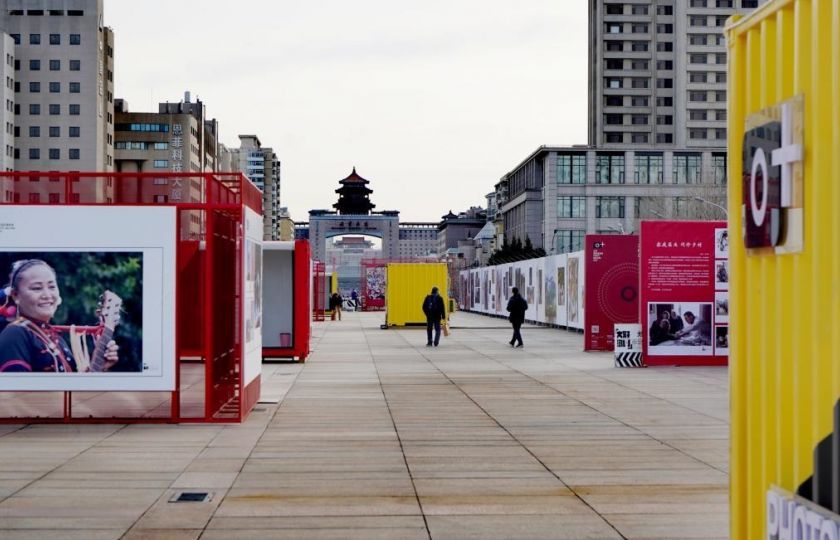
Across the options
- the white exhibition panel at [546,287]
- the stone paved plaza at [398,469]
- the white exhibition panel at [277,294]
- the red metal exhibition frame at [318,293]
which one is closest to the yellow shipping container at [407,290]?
the white exhibition panel at [546,287]

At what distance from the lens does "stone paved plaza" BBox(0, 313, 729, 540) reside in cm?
724

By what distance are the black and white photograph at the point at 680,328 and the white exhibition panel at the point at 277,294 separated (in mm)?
7912

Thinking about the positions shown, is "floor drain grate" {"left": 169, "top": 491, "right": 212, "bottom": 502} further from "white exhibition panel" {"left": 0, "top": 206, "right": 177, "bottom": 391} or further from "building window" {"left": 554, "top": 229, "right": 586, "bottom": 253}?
"building window" {"left": 554, "top": 229, "right": 586, "bottom": 253}

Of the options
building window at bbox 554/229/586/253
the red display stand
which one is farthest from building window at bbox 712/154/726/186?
the red display stand

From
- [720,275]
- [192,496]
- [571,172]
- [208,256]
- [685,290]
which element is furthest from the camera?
[571,172]

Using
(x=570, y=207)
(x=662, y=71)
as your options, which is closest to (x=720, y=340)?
(x=570, y=207)

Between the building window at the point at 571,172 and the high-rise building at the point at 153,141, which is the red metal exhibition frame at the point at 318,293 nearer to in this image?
the building window at the point at 571,172

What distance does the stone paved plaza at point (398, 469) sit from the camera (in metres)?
7.24

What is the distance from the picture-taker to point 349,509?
7723 mm

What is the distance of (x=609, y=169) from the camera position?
99188 mm

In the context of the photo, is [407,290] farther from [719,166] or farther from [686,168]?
[719,166]

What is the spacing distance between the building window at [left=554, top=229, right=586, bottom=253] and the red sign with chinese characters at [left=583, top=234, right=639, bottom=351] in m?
70.6

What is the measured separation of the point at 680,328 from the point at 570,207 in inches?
3089

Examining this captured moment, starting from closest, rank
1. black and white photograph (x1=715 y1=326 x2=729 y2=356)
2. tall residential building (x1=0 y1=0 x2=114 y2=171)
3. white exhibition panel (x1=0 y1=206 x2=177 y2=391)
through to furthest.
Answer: white exhibition panel (x1=0 y1=206 x2=177 y2=391)
black and white photograph (x1=715 y1=326 x2=729 y2=356)
tall residential building (x1=0 y1=0 x2=114 y2=171)
